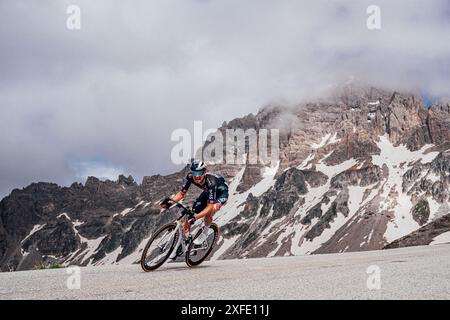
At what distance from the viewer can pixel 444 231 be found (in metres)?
32.4

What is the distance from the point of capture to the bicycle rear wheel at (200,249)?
40.5ft

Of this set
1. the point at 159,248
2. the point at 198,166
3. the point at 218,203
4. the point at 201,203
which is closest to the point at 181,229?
the point at 159,248

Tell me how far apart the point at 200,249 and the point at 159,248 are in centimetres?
135

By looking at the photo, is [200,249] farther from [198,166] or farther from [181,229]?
[198,166]

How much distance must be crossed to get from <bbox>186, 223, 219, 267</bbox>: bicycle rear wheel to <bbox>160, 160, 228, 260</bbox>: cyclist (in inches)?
5.7

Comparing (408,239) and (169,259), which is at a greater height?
(169,259)

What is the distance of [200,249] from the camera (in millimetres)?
12562

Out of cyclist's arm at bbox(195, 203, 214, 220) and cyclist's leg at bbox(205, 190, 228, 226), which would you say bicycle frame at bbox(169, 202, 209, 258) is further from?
cyclist's leg at bbox(205, 190, 228, 226)

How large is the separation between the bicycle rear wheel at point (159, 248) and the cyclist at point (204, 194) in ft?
1.81

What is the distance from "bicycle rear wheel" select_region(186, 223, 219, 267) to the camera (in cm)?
1233

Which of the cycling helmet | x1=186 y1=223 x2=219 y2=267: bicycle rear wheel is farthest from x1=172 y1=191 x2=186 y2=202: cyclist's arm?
x1=186 y1=223 x2=219 y2=267: bicycle rear wheel
